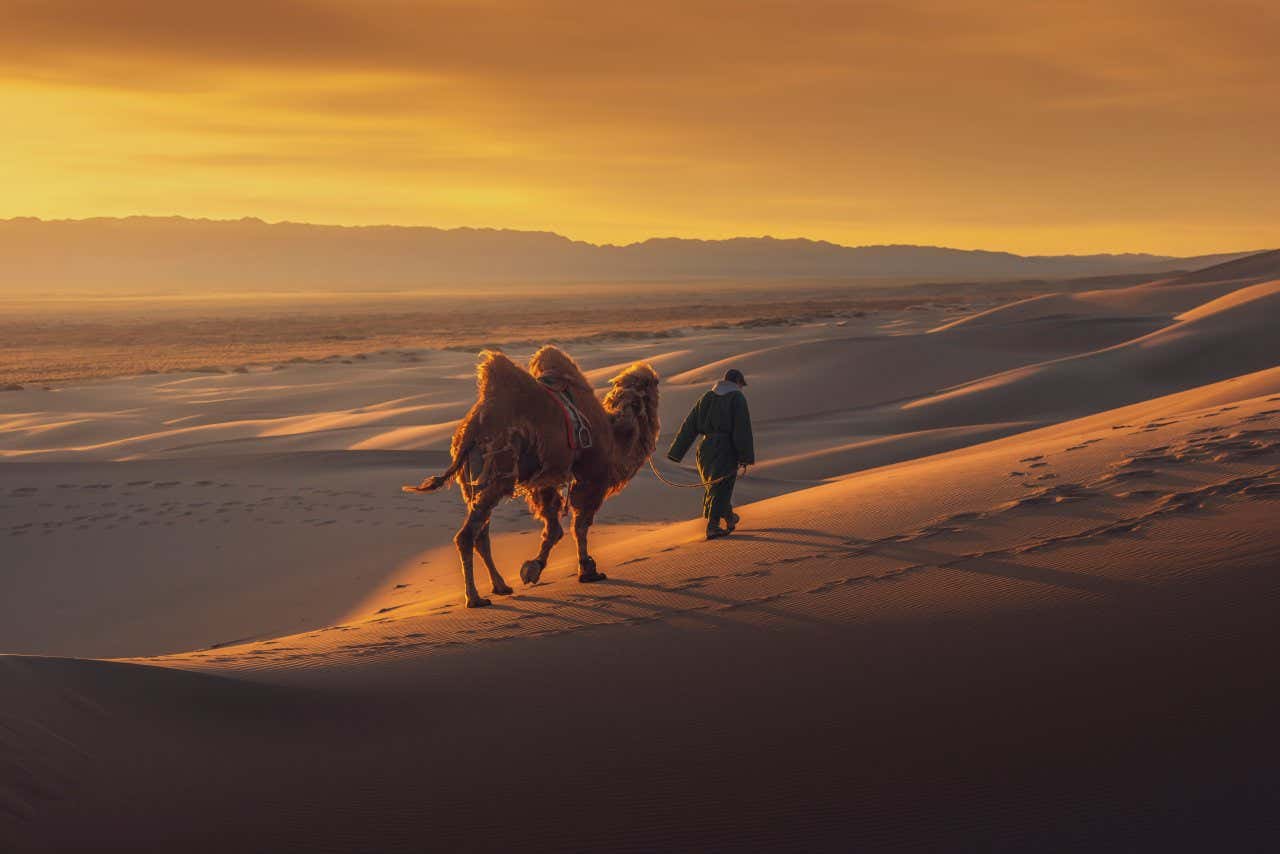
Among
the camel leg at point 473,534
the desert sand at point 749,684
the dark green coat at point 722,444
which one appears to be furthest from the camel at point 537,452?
the dark green coat at point 722,444

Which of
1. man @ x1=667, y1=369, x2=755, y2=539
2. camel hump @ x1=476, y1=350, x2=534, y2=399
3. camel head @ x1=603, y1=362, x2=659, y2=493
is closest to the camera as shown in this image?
camel hump @ x1=476, y1=350, x2=534, y2=399

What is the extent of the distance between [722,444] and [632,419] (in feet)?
2.52

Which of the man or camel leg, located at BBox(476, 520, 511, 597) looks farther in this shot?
the man

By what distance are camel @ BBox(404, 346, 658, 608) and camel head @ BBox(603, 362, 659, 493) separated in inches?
0.4

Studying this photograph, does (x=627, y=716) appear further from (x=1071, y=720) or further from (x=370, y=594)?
(x=370, y=594)

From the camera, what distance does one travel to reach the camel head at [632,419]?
Result: 9508 millimetres

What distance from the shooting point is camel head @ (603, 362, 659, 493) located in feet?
31.2

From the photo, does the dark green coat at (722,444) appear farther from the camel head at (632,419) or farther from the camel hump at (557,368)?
the camel hump at (557,368)

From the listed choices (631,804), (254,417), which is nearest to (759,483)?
(631,804)

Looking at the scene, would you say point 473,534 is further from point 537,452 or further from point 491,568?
point 537,452

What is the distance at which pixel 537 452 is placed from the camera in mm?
8438

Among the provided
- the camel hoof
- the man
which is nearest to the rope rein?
the man

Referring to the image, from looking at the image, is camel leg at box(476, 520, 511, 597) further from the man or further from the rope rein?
the rope rein

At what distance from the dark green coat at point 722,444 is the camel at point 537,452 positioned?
0.58m
